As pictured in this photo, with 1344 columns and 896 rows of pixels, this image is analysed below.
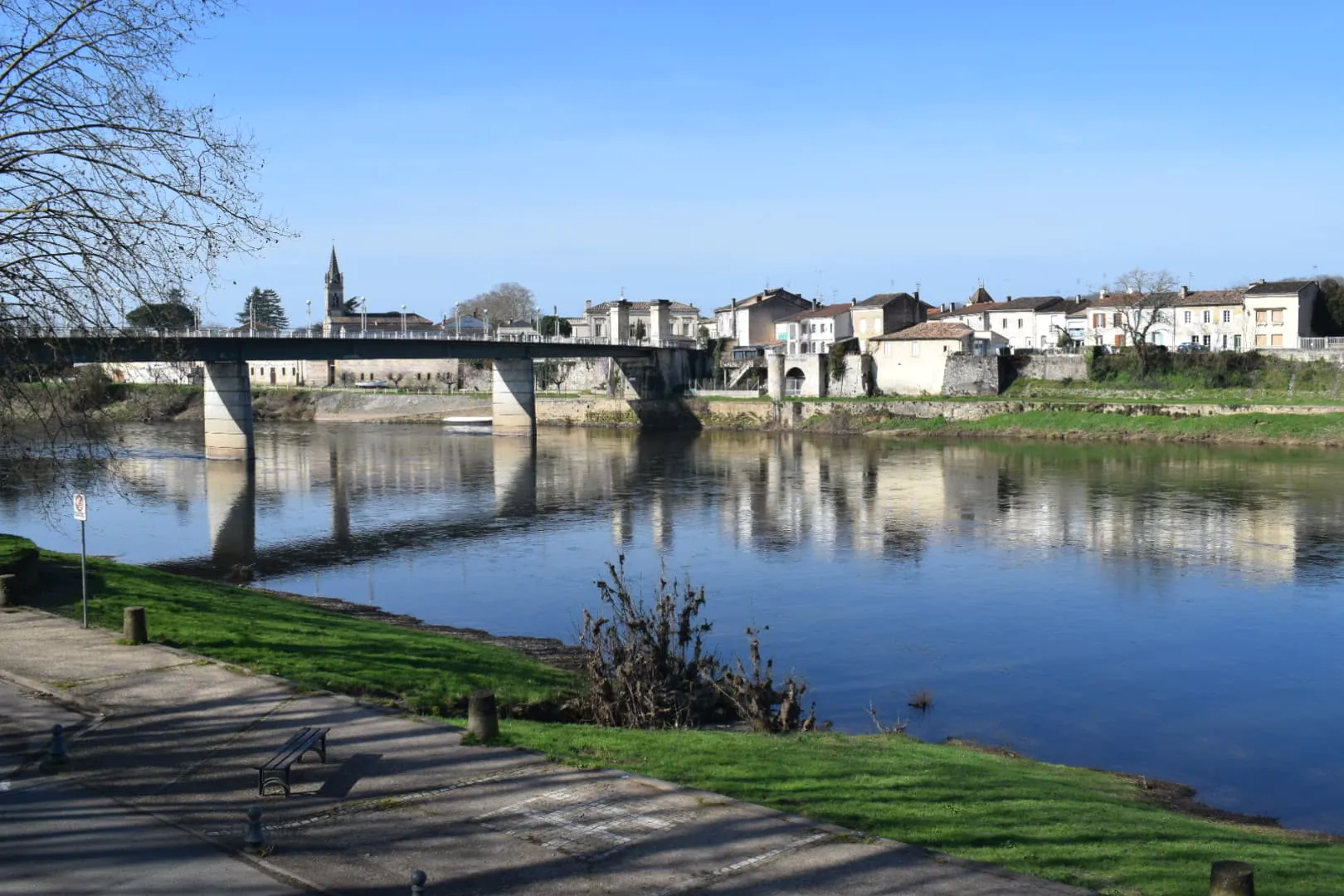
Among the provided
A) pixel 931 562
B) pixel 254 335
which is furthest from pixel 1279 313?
pixel 254 335

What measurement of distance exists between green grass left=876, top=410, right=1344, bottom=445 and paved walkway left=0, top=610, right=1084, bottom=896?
60990 mm

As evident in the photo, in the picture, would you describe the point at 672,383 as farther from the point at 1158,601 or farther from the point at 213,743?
the point at 213,743

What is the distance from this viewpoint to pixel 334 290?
162250mm

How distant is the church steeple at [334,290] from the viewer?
159625 millimetres

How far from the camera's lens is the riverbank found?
1032 centimetres

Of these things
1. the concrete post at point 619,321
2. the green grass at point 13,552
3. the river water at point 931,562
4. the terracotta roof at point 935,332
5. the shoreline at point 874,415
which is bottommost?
the river water at point 931,562

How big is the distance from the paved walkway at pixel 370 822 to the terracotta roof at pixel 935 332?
77.0 metres

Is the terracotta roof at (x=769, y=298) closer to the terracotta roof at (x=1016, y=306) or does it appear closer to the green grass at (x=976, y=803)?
the terracotta roof at (x=1016, y=306)

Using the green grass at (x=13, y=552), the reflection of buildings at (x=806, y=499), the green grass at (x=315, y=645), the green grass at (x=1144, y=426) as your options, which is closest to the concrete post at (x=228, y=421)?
the reflection of buildings at (x=806, y=499)

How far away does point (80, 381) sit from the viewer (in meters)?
19.9

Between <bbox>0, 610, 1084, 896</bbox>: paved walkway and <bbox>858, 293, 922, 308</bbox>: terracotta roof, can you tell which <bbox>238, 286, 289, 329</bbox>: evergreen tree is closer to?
<bbox>858, 293, 922, 308</bbox>: terracotta roof

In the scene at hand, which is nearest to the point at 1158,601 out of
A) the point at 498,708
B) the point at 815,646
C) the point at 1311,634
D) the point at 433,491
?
the point at 1311,634

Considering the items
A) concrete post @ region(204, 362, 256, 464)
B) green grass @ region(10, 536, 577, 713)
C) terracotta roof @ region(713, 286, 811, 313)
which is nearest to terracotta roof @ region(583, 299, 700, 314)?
terracotta roof @ region(713, 286, 811, 313)

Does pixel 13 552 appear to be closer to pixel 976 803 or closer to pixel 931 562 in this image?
pixel 976 803
